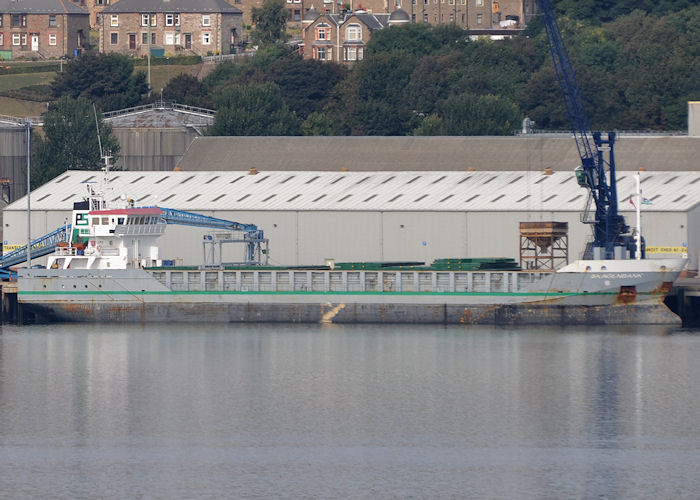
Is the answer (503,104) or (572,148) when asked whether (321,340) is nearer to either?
(572,148)

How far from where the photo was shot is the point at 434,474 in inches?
2163

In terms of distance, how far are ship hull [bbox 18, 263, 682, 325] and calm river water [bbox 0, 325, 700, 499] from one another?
14.0 ft

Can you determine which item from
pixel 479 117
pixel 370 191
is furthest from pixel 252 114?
pixel 370 191

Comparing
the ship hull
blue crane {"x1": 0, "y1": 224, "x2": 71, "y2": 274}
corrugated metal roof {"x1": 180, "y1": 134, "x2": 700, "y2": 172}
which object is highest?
corrugated metal roof {"x1": 180, "y1": 134, "x2": 700, "y2": 172}

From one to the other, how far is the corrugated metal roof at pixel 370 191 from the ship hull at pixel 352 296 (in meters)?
8.82

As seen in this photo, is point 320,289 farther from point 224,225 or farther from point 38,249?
point 38,249

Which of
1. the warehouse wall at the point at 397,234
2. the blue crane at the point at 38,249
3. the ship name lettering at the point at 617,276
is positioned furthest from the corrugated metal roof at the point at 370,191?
the ship name lettering at the point at 617,276

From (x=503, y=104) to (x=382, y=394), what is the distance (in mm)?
100908

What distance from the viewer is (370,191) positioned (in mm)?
115250

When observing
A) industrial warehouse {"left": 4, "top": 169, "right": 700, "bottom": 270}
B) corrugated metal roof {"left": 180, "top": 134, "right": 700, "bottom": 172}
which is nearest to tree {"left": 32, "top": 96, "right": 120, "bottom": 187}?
corrugated metal roof {"left": 180, "top": 134, "right": 700, "bottom": 172}

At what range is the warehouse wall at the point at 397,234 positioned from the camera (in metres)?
106

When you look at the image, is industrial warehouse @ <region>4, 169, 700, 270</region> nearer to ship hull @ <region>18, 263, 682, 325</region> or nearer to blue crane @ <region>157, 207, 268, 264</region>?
blue crane @ <region>157, 207, 268, 264</region>

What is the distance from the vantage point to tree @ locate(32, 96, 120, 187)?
149 m

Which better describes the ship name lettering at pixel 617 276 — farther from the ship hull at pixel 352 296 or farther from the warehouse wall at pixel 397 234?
the warehouse wall at pixel 397 234
